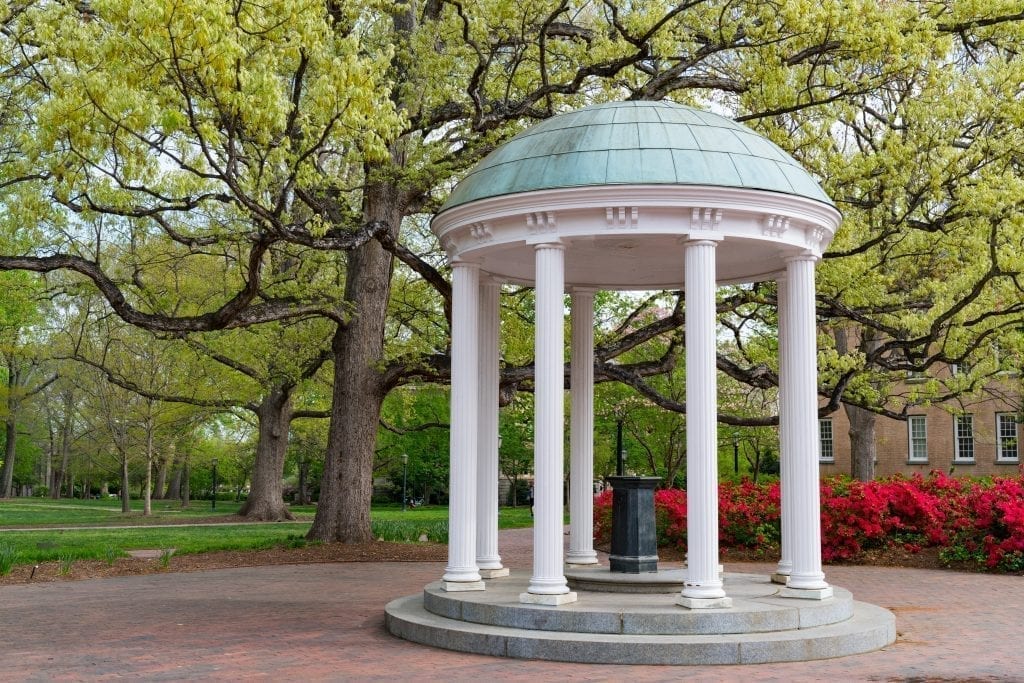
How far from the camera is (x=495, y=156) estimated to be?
1292 centimetres

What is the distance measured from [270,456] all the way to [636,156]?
28.1m

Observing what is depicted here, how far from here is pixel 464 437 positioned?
1255 cm

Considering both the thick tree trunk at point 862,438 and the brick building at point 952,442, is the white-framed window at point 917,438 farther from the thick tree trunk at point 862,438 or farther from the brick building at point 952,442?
the thick tree trunk at point 862,438

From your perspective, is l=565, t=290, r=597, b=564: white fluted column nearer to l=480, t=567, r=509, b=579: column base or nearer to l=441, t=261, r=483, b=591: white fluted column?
l=480, t=567, r=509, b=579: column base

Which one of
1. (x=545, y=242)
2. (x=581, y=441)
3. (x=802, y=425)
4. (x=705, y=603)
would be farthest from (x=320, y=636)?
(x=802, y=425)

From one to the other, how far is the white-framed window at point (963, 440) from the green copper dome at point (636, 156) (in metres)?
40.8

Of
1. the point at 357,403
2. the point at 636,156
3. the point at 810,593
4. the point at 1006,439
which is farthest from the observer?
the point at 1006,439

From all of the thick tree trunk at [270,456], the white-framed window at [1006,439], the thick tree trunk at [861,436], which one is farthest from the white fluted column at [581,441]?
the white-framed window at [1006,439]

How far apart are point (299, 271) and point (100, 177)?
373 inches

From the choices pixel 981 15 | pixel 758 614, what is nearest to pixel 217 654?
pixel 758 614

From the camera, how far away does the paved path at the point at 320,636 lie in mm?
9477

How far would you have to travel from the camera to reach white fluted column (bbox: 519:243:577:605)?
36.6 feet

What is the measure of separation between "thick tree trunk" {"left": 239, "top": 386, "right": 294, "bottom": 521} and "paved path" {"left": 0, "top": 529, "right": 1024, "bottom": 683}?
17.6m

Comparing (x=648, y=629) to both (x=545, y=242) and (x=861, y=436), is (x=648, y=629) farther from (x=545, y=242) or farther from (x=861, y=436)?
(x=861, y=436)
